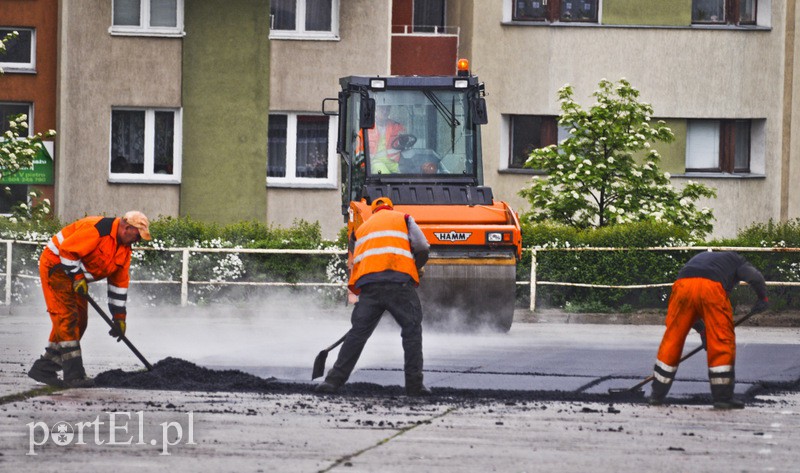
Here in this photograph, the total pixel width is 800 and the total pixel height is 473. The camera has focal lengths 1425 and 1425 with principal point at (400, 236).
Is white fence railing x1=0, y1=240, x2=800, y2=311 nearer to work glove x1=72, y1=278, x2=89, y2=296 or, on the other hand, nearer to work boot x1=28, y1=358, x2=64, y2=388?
work boot x1=28, y1=358, x2=64, y2=388

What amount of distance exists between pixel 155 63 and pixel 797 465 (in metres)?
20.8

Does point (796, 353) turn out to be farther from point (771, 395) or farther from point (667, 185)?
point (667, 185)

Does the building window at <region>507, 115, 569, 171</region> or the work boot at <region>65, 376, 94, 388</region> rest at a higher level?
the building window at <region>507, 115, 569, 171</region>

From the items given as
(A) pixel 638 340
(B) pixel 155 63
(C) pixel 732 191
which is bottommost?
→ (A) pixel 638 340

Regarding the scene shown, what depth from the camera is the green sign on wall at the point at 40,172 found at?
28203 mm

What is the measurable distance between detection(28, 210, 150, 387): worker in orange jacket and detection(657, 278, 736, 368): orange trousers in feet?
14.6

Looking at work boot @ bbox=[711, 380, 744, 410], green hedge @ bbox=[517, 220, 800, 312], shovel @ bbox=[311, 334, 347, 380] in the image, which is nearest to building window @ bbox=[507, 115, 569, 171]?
green hedge @ bbox=[517, 220, 800, 312]

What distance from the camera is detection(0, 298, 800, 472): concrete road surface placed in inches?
340

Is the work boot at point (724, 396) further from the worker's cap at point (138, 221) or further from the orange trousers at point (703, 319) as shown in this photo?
the worker's cap at point (138, 221)

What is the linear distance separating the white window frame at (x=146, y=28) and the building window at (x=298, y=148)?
2.48 meters

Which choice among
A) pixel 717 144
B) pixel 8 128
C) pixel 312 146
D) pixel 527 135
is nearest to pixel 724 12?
pixel 717 144

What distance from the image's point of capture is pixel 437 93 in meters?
19.5

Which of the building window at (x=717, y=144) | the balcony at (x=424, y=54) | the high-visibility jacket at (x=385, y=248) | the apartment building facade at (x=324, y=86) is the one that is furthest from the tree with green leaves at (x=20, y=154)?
the high-visibility jacket at (x=385, y=248)

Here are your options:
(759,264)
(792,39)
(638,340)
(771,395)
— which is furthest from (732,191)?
(771,395)
